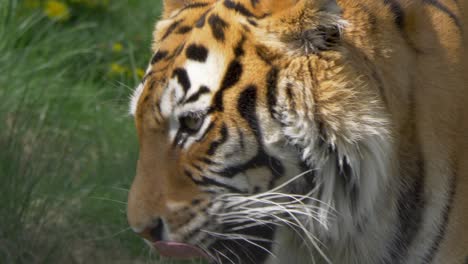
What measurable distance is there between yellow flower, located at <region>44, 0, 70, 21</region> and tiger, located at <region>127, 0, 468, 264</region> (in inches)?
86.6

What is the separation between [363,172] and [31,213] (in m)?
1.46

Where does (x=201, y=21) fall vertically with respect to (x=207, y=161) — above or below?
above

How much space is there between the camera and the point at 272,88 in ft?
7.59

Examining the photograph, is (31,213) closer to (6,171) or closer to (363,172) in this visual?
(6,171)

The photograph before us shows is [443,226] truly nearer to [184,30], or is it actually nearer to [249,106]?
[249,106]

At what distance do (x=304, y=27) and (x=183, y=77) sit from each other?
1.12ft

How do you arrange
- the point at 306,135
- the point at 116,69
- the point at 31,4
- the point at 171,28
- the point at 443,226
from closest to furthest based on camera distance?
the point at 306,135 < the point at 443,226 < the point at 171,28 < the point at 116,69 < the point at 31,4

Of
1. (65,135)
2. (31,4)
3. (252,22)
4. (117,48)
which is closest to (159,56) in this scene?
(252,22)

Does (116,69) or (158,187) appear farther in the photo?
(116,69)

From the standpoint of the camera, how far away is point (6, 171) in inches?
128

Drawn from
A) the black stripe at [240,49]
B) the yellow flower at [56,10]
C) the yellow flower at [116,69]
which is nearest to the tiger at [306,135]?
the black stripe at [240,49]

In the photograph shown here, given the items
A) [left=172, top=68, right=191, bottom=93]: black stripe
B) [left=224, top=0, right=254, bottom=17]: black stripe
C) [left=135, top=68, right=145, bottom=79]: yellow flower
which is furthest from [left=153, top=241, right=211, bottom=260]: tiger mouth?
[left=135, top=68, right=145, bottom=79]: yellow flower

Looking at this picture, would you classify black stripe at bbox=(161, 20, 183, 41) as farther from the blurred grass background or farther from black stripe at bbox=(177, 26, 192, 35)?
the blurred grass background

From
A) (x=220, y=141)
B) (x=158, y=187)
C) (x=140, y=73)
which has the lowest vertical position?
(x=140, y=73)
